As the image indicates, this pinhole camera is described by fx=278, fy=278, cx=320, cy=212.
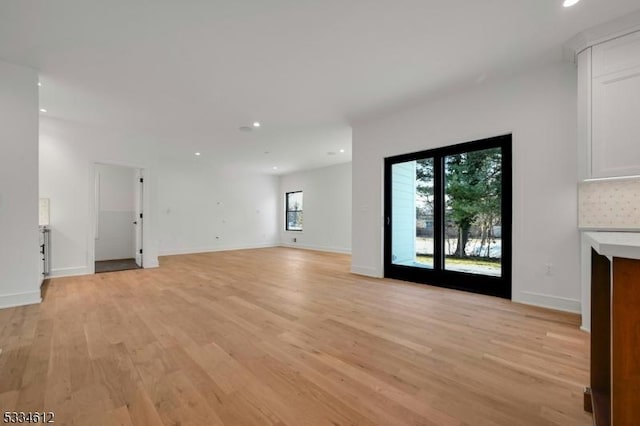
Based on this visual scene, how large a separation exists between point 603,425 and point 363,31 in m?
2.95

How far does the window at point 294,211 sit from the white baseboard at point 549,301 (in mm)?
7229

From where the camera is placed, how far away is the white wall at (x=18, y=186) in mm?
3072

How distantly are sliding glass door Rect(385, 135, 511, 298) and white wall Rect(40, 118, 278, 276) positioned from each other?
16.3 ft

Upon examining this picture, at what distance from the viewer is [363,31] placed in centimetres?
252

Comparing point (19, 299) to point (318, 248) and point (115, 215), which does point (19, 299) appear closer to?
point (115, 215)

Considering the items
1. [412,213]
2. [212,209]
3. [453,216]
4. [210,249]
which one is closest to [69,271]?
[210,249]

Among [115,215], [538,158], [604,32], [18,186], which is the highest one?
[604,32]

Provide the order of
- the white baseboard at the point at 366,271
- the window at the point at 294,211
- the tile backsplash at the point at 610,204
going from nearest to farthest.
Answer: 1. the tile backsplash at the point at 610,204
2. the white baseboard at the point at 366,271
3. the window at the point at 294,211

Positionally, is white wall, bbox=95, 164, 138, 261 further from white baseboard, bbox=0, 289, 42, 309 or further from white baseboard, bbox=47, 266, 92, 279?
white baseboard, bbox=0, 289, 42, 309

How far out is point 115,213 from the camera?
7160mm

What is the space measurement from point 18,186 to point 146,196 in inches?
102

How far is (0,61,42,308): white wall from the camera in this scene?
307 cm

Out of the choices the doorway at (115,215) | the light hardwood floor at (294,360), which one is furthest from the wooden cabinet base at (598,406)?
the doorway at (115,215)

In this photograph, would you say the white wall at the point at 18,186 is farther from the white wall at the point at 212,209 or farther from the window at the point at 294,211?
the window at the point at 294,211
